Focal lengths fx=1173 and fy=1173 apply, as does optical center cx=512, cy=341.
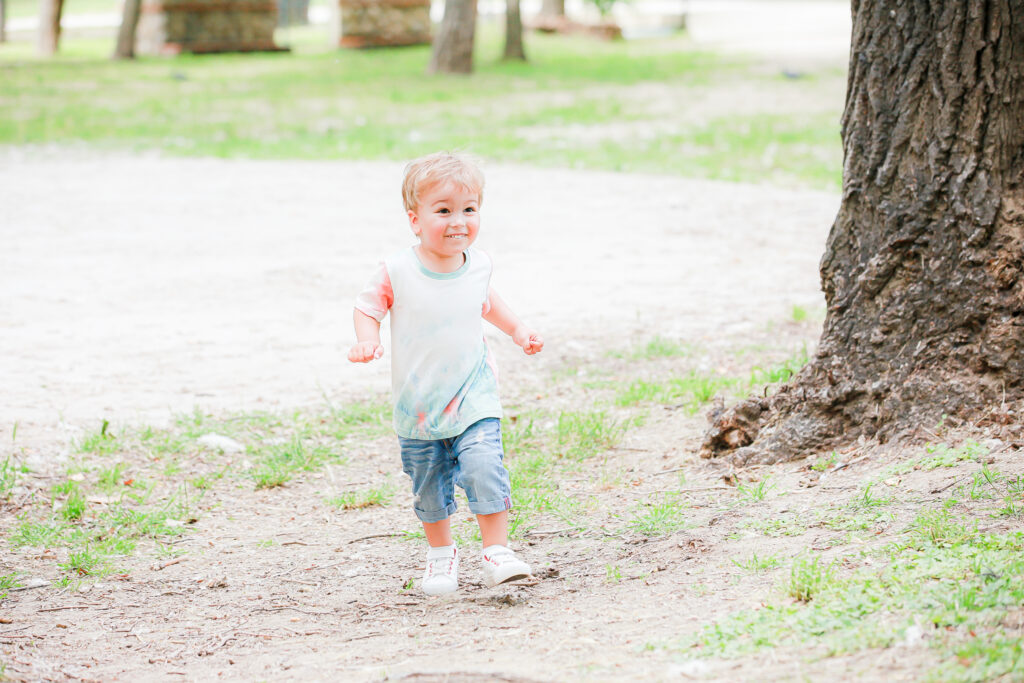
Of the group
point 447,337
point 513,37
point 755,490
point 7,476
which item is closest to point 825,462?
point 755,490

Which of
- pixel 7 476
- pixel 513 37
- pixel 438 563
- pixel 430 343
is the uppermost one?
pixel 513 37

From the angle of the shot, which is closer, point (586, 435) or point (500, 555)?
point (500, 555)

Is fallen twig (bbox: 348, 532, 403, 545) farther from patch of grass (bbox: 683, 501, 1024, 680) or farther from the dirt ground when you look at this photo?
patch of grass (bbox: 683, 501, 1024, 680)

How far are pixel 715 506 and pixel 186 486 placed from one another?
218 centimetres

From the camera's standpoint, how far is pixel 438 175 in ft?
11.6

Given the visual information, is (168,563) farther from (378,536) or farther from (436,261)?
(436,261)

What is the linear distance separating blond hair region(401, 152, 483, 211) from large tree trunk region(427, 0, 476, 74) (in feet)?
60.2

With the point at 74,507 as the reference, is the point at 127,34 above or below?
above

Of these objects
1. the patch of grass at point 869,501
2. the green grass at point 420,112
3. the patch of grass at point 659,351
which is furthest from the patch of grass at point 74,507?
the green grass at point 420,112

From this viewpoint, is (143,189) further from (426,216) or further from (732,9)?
(732,9)

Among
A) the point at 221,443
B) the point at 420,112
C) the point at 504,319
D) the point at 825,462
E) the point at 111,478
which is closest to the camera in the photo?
the point at 504,319

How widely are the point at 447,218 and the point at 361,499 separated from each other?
1.54m

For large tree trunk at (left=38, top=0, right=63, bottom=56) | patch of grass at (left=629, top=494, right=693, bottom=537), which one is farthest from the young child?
large tree trunk at (left=38, top=0, right=63, bottom=56)

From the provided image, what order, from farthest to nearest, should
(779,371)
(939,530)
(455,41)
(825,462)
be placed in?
(455,41)
(779,371)
(825,462)
(939,530)
